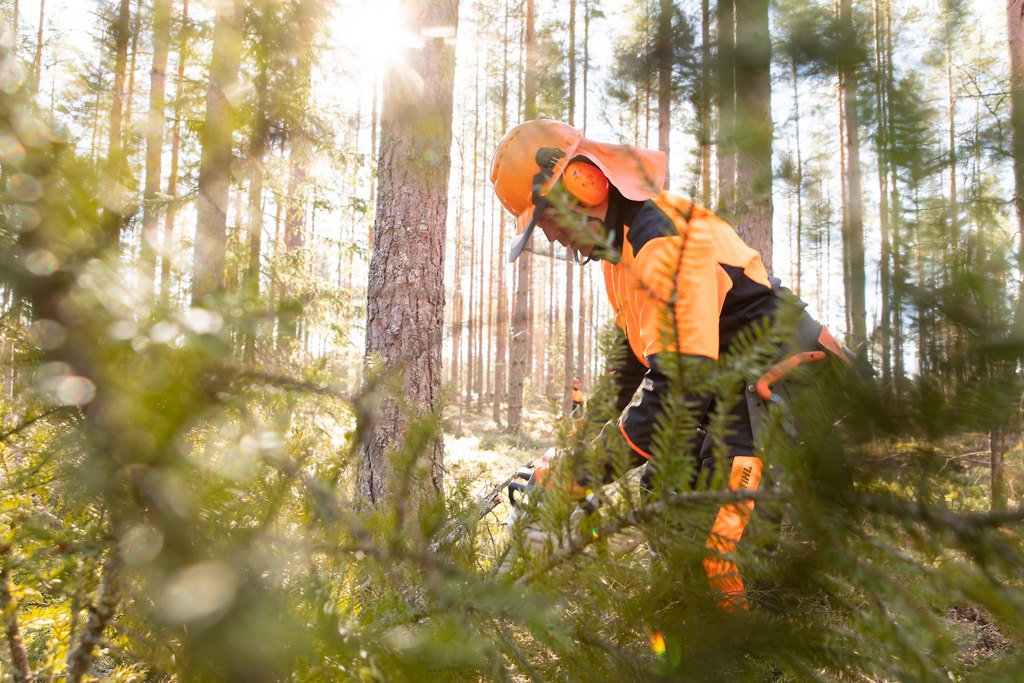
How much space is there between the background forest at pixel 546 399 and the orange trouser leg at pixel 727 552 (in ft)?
0.08

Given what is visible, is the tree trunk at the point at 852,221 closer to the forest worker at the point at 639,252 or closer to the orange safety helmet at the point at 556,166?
the forest worker at the point at 639,252

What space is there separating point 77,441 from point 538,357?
46005 mm

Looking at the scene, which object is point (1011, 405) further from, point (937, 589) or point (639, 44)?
point (639, 44)

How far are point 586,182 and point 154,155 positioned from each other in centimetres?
120

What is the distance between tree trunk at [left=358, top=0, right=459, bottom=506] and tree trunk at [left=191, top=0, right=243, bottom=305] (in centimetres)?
→ 288

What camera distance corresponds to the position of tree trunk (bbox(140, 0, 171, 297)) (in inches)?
32.1

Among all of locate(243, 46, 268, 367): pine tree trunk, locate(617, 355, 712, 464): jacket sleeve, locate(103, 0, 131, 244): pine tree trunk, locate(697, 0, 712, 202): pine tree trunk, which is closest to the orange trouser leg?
locate(617, 355, 712, 464): jacket sleeve

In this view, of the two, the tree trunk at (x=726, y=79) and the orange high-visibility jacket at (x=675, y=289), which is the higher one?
the tree trunk at (x=726, y=79)

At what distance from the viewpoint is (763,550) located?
761 millimetres

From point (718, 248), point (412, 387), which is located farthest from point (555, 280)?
point (718, 248)

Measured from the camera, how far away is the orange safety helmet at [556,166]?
1668mm

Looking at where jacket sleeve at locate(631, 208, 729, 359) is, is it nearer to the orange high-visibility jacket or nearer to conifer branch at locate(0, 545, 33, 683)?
the orange high-visibility jacket

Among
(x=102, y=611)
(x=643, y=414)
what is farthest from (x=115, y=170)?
(x=643, y=414)

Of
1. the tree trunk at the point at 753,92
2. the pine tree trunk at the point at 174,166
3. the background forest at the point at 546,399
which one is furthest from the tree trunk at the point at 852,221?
the pine tree trunk at the point at 174,166
